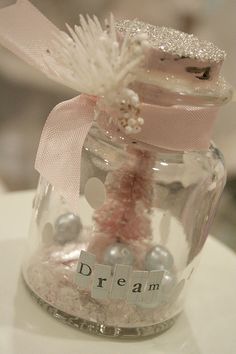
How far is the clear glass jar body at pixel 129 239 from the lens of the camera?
0.50m

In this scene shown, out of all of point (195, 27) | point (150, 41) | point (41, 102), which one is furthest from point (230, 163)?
point (150, 41)

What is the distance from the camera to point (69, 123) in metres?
0.49

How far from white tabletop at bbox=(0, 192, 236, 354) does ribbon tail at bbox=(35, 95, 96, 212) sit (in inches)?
4.1

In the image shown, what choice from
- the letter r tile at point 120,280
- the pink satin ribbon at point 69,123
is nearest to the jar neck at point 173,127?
the pink satin ribbon at point 69,123

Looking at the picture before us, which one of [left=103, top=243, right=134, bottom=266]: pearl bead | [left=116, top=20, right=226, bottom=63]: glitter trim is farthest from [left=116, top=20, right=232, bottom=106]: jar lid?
[left=103, top=243, right=134, bottom=266]: pearl bead

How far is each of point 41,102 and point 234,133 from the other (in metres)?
0.38

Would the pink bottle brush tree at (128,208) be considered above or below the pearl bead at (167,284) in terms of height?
above

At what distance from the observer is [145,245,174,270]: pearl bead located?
0.52 metres

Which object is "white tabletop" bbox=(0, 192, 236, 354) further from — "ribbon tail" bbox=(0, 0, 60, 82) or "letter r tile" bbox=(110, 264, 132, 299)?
"ribbon tail" bbox=(0, 0, 60, 82)

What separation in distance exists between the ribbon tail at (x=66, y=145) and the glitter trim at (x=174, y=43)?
0.22 ft

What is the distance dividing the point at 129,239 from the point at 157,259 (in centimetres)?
3

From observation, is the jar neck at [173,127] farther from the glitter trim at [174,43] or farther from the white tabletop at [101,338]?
the white tabletop at [101,338]

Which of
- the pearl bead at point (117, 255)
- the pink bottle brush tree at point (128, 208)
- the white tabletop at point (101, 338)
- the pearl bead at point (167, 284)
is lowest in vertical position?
the white tabletop at point (101, 338)

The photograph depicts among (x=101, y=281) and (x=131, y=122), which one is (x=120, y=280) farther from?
(x=131, y=122)
